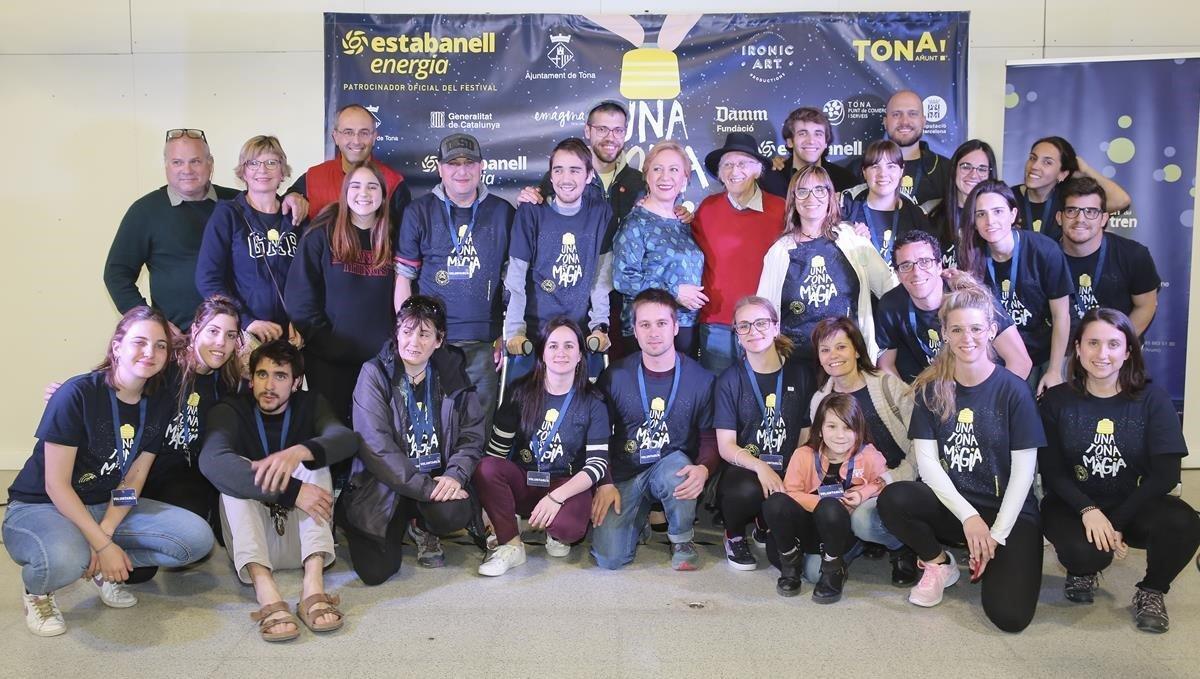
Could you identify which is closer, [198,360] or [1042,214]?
[198,360]

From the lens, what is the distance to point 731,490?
3.59 m

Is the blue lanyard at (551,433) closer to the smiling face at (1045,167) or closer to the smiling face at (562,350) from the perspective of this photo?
the smiling face at (562,350)

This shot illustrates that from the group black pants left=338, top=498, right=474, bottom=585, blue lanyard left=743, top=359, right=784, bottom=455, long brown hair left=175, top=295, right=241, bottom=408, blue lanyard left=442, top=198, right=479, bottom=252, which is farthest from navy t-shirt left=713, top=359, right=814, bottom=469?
long brown hair left=175, top=295, right=241, bottom=408

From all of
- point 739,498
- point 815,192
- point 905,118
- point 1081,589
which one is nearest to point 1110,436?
point 1081,589

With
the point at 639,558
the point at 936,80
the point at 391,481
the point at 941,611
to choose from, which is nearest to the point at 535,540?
the point at 639,558

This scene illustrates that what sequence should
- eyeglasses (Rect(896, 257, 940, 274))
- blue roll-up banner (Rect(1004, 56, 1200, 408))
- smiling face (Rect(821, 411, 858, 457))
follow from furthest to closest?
1. blue roll-up banner (Rect(1004, 56, 1200, 408))
2. eyeglasses (Rect(896, 257, 940, 274))
3. smiling face (Rect(821, 411, 858, 457))

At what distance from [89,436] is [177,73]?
2.74 meters

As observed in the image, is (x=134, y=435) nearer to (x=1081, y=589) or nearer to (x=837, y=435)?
(x=837, y=435)

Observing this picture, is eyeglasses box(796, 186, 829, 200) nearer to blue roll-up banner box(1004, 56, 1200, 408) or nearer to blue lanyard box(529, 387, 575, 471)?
blue lanyard box(529, 387, 575, 471)

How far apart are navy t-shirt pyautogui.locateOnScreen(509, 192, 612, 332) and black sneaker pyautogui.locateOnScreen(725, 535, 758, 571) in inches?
42.9

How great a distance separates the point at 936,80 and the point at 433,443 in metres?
3.29

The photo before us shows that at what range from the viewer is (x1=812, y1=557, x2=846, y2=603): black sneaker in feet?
10.8

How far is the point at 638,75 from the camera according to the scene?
16.9 ft

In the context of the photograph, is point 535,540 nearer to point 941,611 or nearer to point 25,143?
point 941,611
